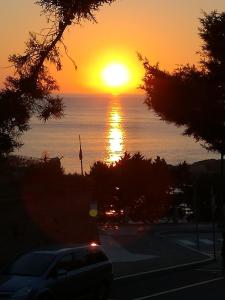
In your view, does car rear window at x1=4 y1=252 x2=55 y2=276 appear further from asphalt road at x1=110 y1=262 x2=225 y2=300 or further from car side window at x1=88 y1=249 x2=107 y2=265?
asphalt road at x1=110 y1=262 x2=225 y2=300

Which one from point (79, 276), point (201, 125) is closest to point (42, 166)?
point (201, 125)

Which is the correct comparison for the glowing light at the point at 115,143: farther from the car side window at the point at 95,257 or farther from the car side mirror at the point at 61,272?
the car side mirror at the point at 61,272

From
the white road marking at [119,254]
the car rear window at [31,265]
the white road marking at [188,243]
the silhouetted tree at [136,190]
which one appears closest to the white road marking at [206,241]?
the white road marking at [188,243]

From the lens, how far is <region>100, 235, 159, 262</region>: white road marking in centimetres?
2447

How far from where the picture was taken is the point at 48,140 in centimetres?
15000

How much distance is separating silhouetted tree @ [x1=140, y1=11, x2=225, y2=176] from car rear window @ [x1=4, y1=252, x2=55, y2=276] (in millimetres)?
8359

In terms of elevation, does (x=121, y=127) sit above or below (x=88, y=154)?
above

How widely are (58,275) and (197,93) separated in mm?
8735

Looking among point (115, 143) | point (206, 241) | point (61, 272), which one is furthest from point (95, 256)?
point (115, 143)

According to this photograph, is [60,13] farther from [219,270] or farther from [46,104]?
[219,270]

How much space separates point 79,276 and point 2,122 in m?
4.33

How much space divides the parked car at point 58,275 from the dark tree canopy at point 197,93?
683 centimetres

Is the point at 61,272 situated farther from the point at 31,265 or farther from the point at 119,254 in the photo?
the point at 119,254

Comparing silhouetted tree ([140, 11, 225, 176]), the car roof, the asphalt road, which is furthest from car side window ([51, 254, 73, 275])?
silhouetted tree ([140, 11, 225, 176])
